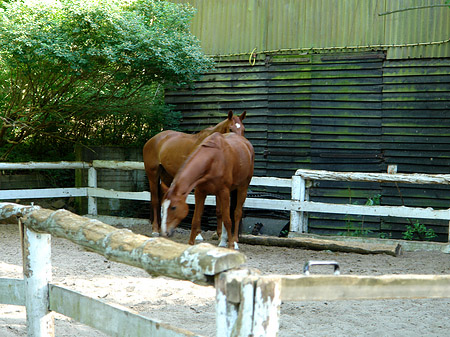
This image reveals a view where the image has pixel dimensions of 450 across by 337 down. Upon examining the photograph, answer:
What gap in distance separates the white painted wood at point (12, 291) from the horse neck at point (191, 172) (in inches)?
112

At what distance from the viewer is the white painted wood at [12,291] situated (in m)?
2.98

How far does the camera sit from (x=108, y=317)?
2344mm

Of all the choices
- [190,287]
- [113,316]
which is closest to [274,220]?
[190,287]

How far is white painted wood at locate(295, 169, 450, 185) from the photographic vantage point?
285 inches

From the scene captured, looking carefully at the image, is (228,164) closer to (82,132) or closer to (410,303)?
(410,303)

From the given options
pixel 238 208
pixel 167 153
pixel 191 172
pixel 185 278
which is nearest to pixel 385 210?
pixel 238 208

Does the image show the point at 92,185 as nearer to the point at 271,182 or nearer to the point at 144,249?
the point at 271,182

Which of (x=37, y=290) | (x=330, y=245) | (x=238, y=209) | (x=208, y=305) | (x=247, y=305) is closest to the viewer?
(x=247, y=305)

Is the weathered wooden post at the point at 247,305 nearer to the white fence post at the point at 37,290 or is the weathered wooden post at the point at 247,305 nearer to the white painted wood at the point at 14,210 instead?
the white fence post at the point at 37,290

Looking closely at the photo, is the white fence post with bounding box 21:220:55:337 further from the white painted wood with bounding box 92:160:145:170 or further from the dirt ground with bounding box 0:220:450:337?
the white painted wood with bounding box 92:160:145:170

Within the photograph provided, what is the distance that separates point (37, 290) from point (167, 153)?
17.8 feet

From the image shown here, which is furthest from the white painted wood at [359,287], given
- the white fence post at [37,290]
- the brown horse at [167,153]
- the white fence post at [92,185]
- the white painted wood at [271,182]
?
the white fence post at [92,185]

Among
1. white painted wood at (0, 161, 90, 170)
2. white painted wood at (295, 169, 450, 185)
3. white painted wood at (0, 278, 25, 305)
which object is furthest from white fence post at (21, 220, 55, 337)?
white painted wood at (0, 161, 90, 170)

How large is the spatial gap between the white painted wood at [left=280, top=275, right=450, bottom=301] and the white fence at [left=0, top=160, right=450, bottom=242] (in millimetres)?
5569
